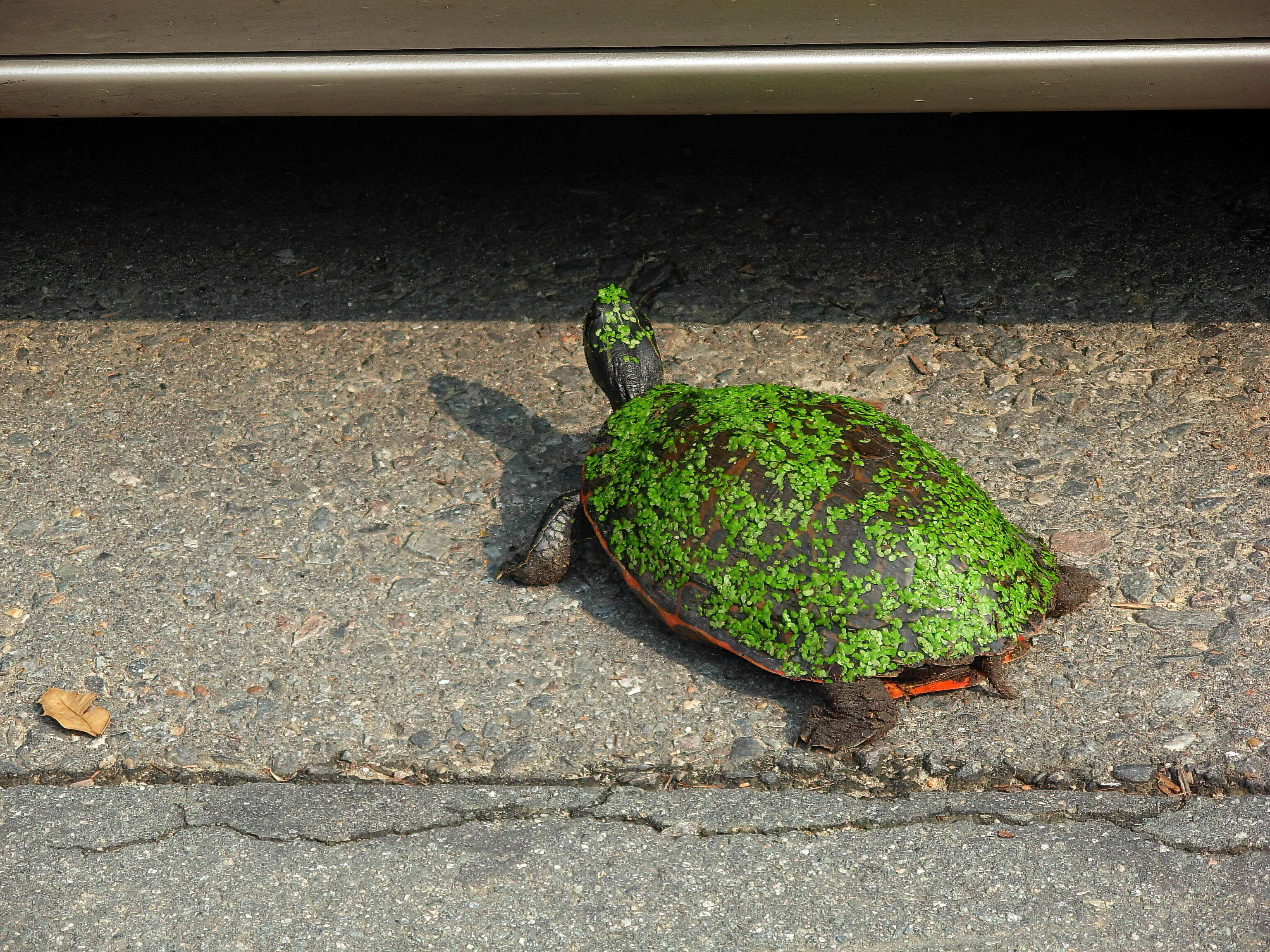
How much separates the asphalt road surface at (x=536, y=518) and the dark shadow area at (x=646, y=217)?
0.02 meters

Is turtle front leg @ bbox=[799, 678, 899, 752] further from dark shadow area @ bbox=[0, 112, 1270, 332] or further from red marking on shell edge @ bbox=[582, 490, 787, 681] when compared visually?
dark shadow area @ bbox=[0, 112, 1270, 332]

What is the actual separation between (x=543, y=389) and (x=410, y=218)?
1.23 metres

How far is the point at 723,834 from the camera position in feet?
8.10

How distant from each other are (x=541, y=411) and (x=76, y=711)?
5.34 feet

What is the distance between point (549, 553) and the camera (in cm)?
309

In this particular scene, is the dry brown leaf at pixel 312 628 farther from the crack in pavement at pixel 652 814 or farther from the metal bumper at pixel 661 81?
the metal bumper at pixel 661 81

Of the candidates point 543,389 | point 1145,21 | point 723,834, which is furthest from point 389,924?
point 1145,21

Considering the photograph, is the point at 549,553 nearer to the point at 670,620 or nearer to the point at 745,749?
the point at 670,620

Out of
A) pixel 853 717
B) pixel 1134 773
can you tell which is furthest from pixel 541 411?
pixel 1134 773

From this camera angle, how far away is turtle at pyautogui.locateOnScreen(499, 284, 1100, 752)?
2562mm

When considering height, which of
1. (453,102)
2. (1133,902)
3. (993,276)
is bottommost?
(1133,902)

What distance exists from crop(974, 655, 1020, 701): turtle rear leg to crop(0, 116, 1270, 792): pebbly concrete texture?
0.12 ft

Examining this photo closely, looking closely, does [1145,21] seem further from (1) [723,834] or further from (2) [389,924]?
(2) [389,924]

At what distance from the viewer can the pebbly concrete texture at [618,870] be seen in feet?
7.41
